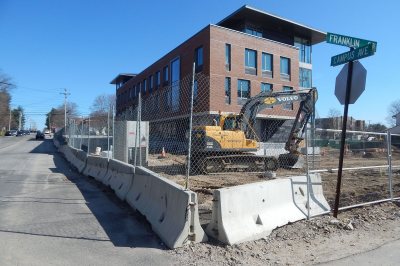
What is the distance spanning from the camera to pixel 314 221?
22.7 feet

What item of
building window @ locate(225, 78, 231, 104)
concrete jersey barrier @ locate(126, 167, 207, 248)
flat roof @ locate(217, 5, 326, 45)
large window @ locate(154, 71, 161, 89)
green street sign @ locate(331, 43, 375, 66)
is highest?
flat roof @ locate(217, 5, 326, 45)

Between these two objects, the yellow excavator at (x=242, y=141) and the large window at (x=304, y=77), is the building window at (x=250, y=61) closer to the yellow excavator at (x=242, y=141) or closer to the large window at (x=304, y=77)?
the large window at (x=304, y=77)

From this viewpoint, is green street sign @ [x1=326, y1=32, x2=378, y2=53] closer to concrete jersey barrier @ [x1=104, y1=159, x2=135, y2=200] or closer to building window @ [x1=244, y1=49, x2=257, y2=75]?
concrete jersey barrier @ [x1=104, y1=159, x2=135, y2=200]

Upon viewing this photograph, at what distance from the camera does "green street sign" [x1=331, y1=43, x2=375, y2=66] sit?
6.76m

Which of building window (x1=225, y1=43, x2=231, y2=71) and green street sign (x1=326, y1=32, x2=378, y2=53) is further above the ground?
building window (x1=225, y1=43, x2=231, y2=71)

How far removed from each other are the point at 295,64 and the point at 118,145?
1284 inches

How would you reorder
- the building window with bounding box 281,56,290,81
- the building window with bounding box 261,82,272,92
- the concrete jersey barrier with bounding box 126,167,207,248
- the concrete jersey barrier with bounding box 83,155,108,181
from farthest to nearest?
the building window with bounding box 281,56,290,81
the building window with bounding box 261,82,272,92
the concrete jersey barrier with bounding box 83,155,108,181
the concrete jersey barrier with bounding box 126,167,207,248

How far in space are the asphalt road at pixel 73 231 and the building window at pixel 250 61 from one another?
31.2m

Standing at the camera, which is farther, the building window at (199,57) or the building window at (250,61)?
the building window at (250,61)

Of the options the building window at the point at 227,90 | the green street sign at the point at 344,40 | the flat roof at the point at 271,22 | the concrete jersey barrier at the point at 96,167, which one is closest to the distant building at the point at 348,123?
the flat roof at the point at 271,22

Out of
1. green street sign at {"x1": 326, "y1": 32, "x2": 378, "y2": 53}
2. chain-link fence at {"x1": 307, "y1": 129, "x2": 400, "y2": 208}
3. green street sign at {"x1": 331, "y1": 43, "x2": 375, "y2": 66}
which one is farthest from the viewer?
chain-link fence at {"x1": 307, "y1": 129, "x2": 400, "y2": 208}

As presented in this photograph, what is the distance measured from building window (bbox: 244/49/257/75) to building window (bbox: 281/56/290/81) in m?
4.38

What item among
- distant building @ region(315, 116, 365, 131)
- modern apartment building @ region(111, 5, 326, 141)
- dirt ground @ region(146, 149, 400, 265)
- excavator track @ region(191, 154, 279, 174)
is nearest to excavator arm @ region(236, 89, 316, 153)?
excavator track @ region(191, 154, 279, 174)

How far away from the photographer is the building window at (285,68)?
43325 mm
